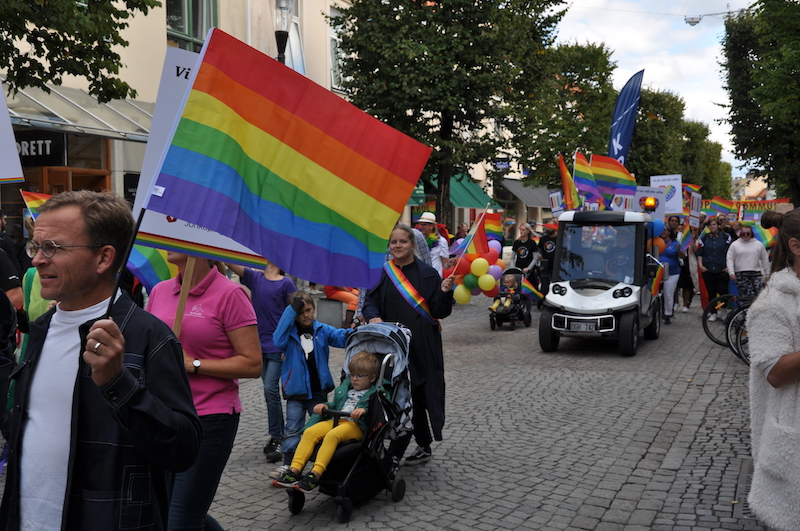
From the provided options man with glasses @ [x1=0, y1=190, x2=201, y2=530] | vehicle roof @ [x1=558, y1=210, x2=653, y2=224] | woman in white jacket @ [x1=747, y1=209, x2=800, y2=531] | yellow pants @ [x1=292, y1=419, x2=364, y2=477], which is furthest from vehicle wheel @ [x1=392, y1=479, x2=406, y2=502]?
vehicle roof @ [x1=558, y1=210, x2=653, y2=224]

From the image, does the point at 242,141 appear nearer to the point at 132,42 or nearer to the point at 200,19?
the point at 132,42

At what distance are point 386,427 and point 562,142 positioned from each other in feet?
115

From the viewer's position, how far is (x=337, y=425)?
17.3ft

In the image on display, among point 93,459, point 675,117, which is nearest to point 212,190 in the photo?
point 93,459

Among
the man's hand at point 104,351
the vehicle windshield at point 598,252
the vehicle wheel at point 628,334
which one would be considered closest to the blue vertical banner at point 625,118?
the vehicle windshield at point 598,252

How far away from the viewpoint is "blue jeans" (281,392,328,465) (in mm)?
5926

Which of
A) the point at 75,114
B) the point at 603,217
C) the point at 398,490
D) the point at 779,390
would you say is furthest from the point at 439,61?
the point at 779,390

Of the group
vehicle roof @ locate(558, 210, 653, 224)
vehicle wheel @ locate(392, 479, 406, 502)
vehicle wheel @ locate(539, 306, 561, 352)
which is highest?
vehicle roof @ locate(558, 210, 653, 224)

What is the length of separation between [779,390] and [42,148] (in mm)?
16403

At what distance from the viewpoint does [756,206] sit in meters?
34.3

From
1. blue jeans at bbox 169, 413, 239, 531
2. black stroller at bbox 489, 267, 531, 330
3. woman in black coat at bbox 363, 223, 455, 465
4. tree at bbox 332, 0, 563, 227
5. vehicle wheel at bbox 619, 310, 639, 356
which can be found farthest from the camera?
tree at bbox 332, 0, 563, 227

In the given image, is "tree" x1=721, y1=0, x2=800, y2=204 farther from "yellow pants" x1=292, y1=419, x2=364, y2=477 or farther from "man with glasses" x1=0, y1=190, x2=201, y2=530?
"man with glasses" x1=0, y1=190, x2=201, y2=530

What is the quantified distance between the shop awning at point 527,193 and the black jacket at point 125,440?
4797 cm

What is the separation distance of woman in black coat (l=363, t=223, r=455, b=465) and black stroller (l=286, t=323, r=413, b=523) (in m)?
0.38
